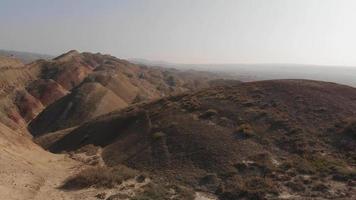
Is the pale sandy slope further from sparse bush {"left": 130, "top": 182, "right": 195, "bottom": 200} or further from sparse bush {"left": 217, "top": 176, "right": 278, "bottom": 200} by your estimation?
sparse bush {"left": 217, "top": 176, "right": 278, "bottom": 200}

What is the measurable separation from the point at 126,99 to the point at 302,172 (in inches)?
3243

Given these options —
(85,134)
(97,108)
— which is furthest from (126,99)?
(85,134)

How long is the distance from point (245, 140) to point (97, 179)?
1449 centimetres

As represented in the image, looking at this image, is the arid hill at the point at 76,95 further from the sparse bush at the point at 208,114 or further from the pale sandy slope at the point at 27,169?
the pale sandy slope at the point at 27,169

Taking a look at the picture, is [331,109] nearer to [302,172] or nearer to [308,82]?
[308,82]

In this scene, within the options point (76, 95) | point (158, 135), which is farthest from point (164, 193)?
point (76, 95)

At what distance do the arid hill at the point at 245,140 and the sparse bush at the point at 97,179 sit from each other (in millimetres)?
3029

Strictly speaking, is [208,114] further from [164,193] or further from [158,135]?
[164,193]

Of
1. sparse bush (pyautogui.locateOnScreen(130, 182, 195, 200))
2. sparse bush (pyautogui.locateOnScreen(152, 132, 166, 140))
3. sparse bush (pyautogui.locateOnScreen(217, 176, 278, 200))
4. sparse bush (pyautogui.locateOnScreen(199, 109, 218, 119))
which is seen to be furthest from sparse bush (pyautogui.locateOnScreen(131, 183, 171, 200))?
sparse bush (pyautogui.locateOnScreen(199, 109, 218, 119))

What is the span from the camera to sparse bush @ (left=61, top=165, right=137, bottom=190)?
30.9 meters

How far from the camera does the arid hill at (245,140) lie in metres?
30.9

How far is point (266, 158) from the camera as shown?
34656mm

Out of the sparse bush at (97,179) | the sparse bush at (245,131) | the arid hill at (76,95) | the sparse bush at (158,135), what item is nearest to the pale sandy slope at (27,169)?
the sparse bush at (97,179)

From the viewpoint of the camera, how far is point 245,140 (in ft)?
127
